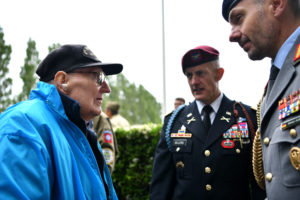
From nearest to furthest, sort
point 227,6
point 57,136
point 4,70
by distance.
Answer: point 57,136 → point 227,6 → point 4,70

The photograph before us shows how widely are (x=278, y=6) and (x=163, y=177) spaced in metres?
2.02

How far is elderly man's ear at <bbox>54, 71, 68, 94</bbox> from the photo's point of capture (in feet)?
6.90

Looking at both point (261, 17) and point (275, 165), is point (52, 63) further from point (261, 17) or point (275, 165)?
point (275, 165)

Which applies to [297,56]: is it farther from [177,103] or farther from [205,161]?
[177,103]

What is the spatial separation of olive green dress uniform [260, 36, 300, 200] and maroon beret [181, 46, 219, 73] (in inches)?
59.3

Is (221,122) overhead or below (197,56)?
below

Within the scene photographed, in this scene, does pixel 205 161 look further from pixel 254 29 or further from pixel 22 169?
pixel 22 169

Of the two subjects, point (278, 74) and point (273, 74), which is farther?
point (273, 74)

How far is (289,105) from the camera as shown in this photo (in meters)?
1.53

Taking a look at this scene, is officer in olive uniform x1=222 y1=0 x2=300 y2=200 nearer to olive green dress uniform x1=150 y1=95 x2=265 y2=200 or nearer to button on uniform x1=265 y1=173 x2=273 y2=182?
button on uniform x1=265 y1=173 x2=273 y2=182

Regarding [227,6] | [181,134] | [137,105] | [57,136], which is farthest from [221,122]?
[137,105]

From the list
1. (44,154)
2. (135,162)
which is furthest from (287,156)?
(135,162)

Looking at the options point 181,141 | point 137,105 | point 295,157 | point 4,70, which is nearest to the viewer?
point 295,157

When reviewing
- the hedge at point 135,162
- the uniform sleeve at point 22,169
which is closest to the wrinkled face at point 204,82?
the uniform sleeve at point 22,169
